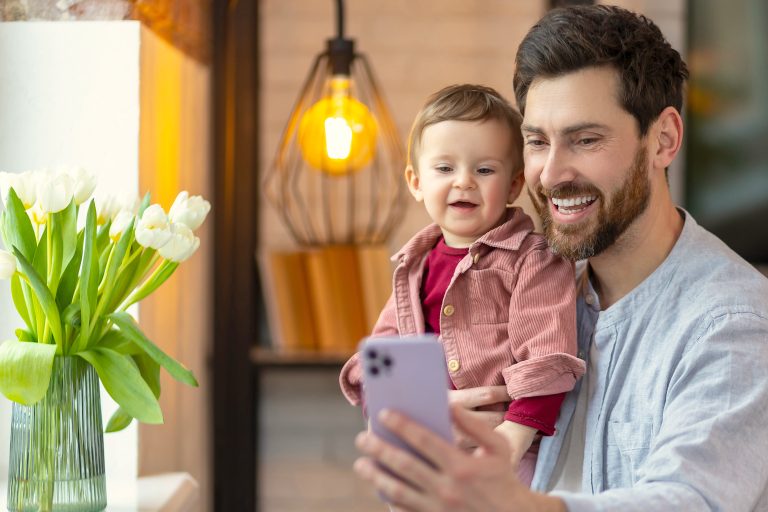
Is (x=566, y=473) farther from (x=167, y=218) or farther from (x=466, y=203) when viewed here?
(x=167, y=218)

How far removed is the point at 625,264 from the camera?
163 centimetres

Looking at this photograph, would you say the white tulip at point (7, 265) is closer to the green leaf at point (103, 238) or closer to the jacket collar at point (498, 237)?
the green leaf at point (103, 238)

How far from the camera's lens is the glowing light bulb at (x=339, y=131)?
103 inches

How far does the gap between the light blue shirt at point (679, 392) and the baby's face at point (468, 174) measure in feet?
0.66

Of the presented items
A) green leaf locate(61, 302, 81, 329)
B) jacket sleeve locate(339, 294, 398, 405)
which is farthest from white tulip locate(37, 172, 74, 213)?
jacket sleeve locate(339, 294, 398, 405)

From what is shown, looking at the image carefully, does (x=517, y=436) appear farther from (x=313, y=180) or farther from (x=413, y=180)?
(x=313, y=180)

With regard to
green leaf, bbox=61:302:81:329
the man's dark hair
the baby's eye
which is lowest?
green leaf, bbox=61:302:81:329

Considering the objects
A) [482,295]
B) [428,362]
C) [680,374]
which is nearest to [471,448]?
[482,295]

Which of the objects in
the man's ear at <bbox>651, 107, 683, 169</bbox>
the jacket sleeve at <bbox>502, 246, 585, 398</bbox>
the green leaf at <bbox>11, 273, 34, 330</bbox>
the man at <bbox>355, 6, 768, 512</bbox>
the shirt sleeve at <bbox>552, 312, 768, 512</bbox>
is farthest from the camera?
the green leaf at <bbox>11, 273, 34, 330</bbox>

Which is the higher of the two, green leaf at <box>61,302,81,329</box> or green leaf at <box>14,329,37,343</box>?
green leaf at <box>61,302,81,329</box>

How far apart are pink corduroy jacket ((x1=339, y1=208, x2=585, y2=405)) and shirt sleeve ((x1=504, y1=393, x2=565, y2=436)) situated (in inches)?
0.7

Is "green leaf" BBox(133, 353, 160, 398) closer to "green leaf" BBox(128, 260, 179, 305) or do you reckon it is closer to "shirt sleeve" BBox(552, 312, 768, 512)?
"green leaf" BBox(128, 260, 179, 305)

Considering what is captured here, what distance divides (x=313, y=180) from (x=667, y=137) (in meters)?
1.49

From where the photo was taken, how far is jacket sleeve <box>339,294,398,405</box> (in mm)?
1757
